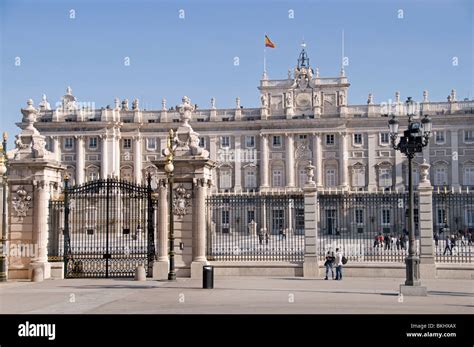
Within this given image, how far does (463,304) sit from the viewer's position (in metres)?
16.5

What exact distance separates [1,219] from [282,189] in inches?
2307

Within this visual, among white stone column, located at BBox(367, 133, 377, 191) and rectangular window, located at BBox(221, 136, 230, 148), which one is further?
rectangular window, located at BBox(221, 136, 230, 148)

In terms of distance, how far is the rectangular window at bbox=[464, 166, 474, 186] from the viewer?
77.2 meters

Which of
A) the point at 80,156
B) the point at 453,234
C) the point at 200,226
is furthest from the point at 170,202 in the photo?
the point at 80,156

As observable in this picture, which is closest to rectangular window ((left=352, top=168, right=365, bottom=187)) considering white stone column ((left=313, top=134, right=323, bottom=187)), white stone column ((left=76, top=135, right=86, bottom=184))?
white stone column ((left=313, top=134, right=323, bottom=187))

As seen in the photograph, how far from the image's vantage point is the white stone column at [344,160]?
80.0 m

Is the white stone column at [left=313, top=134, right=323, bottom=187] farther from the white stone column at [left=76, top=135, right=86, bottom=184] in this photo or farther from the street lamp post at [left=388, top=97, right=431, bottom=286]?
the street lamp post at [left=388, top=97, right=431, bottom=286]

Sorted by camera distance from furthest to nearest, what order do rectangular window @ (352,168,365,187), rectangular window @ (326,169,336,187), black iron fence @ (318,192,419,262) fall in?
rectangular window @ (326,169,336,187), rectangular window @ (352,168,365,187), black iron fence @ (318,192,419,262)

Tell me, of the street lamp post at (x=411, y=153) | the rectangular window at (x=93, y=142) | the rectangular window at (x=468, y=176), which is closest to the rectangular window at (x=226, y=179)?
the rectangular window at (x=93, y=142)

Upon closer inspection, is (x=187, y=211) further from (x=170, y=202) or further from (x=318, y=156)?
(x=318, y=156)

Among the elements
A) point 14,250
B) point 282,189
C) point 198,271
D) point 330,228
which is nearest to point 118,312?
point 198,271

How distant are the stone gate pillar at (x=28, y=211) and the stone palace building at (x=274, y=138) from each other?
55.4m

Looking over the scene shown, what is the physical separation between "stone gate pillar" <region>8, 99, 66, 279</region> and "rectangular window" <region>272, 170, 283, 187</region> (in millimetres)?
59312

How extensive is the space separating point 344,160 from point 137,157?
2512 centimetres
